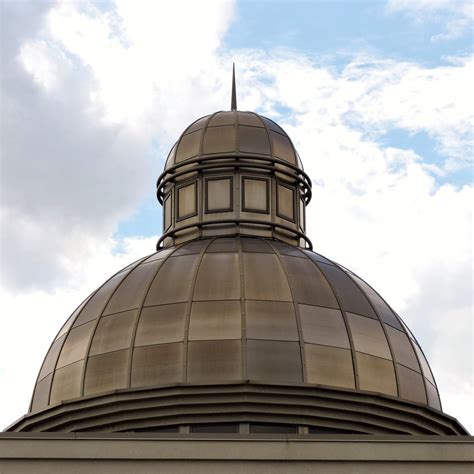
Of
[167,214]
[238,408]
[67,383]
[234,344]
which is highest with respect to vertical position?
[167,214]

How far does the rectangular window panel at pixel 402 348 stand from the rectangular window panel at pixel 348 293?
853mm

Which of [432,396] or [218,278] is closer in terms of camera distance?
[218,278]

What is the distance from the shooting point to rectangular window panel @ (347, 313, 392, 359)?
48.5 metres

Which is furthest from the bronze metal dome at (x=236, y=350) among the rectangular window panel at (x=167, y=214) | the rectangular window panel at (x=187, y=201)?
the rectangular window panel at (x=167, y=214)

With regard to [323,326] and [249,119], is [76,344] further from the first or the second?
[249,119]

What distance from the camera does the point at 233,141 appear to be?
56000mm

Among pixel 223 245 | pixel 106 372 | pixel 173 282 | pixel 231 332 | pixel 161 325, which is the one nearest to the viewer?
pixel 231 332

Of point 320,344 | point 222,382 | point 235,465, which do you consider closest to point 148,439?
point 235,465

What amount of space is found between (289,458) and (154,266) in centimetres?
1248

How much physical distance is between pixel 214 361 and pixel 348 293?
244 inches

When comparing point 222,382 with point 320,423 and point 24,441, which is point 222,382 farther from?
point 24,441

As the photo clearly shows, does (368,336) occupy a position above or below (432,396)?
above

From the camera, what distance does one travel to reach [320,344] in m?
47.4

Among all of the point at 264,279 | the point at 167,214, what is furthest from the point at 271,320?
the point at 167,214
